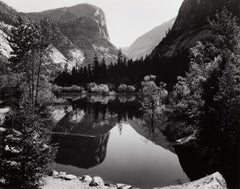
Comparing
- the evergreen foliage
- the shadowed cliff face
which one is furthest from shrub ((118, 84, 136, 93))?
the evergreen foliage

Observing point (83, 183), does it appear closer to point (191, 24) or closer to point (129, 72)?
point (129, 72)

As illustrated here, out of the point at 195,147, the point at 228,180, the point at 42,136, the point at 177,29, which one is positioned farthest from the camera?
the point at 177,29

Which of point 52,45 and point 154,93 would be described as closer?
point 52,45

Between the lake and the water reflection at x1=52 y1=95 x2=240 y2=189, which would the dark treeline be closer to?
the lake

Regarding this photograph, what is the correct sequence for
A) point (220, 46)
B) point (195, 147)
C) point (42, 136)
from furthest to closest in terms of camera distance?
1. point (220, 46)
2. point (195, 147)
3. point (42, 136)

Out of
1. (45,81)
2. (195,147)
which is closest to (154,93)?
(45,81)

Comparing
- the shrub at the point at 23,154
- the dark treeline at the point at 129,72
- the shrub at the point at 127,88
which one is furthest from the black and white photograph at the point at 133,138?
the dark treeline at the point at 129,72

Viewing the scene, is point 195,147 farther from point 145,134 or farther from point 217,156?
point 145,134

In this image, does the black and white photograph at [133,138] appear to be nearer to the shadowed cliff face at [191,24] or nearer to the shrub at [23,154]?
the shrub at [23,154]
